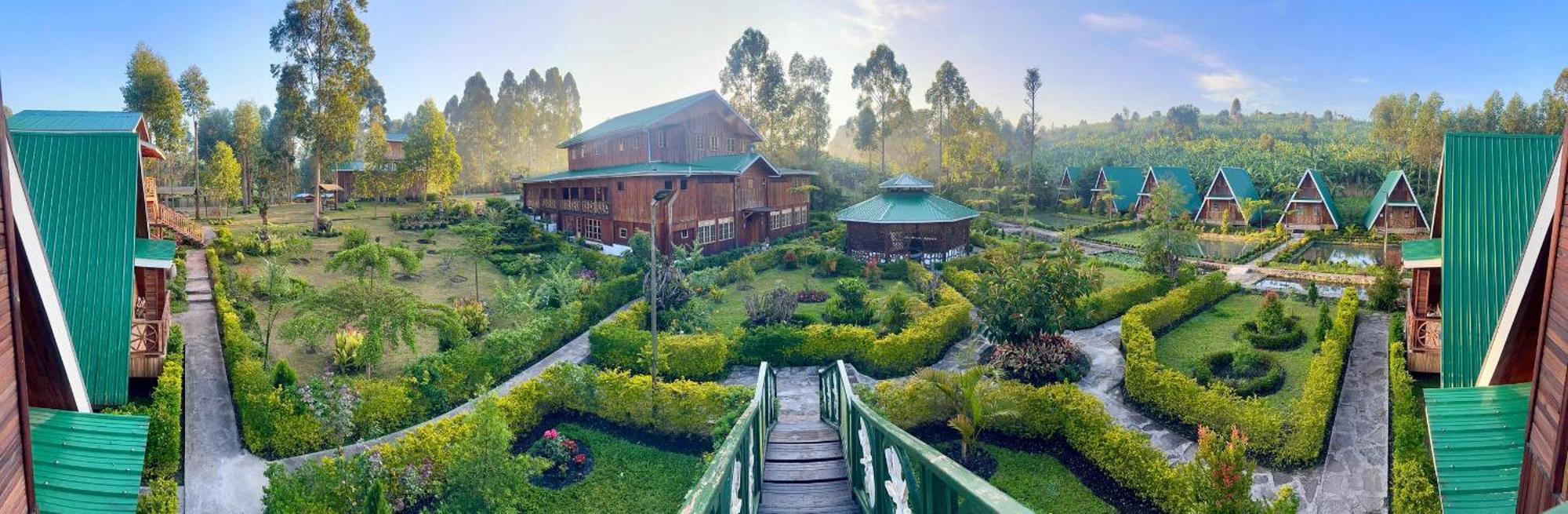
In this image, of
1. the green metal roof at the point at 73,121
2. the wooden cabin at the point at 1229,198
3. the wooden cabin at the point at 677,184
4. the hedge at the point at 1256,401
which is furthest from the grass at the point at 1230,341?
the green metal roof at the point at 73,121

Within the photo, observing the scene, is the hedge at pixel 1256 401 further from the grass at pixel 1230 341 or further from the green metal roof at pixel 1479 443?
the green metal roof at pixel 1479 443

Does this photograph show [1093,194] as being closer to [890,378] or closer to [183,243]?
[890,378]

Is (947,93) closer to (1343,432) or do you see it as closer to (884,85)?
(884,85)

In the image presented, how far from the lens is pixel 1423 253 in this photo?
43.0ft

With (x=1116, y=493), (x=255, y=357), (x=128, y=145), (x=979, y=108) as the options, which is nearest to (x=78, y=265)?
(x=128, y=145)

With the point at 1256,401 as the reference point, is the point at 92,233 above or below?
above

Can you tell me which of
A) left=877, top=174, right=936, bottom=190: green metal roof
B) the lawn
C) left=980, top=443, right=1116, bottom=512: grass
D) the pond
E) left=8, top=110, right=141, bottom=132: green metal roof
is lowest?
left=980, top=443, right=1116, bottom=512: grass

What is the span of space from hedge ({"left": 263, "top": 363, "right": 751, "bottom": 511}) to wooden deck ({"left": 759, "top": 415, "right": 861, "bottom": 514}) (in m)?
2.94

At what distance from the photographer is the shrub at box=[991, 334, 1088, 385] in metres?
15.1

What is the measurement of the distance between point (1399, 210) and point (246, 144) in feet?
187

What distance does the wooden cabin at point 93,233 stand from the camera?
1102 cm

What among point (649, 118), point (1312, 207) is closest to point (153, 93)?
point (649, 118)

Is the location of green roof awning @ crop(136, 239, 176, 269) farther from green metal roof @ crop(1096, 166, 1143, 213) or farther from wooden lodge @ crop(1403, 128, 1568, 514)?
green metal roof @ crop(1096, 166, 1143, 213)

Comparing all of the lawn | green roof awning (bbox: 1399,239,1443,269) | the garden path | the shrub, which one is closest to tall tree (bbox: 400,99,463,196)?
the lawn
